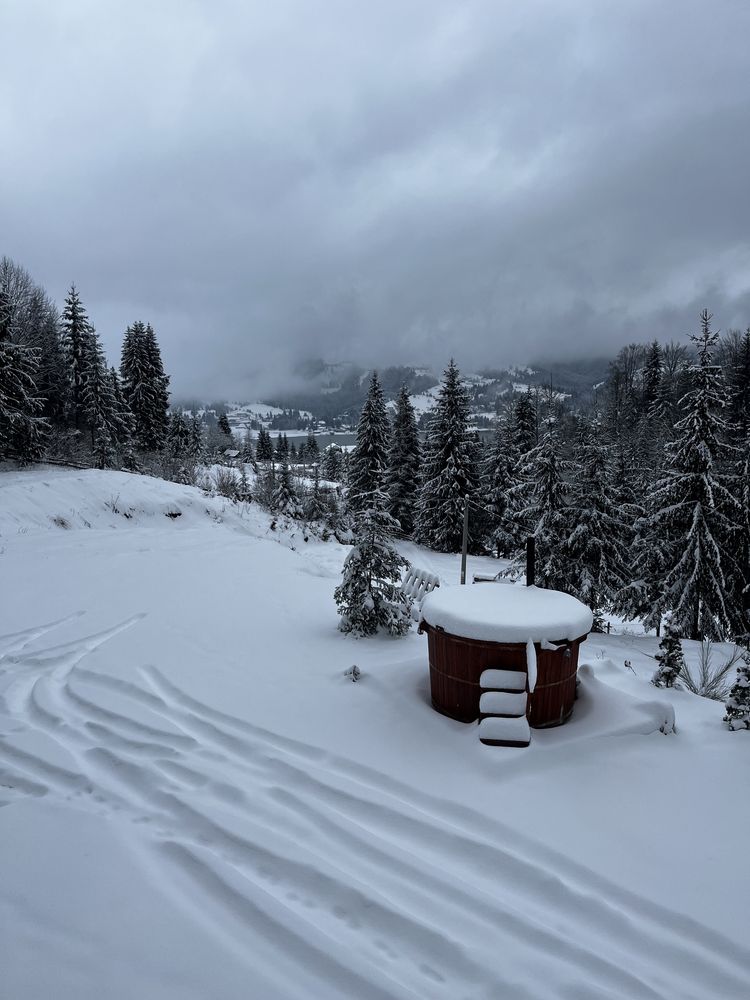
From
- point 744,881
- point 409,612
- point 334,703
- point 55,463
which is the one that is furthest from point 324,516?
point 744,881

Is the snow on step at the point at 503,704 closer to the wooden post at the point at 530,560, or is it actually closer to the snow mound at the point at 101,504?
the wooden post at the point at 530,560

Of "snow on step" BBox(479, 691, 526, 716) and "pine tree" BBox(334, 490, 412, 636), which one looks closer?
"snow on step" BBox(479, 691, 526, 716)

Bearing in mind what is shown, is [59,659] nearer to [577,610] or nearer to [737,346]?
[577,610]

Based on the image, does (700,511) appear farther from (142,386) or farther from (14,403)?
(142,386)

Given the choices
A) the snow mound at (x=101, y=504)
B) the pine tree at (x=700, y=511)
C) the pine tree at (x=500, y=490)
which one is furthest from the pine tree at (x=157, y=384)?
the pine tree at (x=700, y=511)

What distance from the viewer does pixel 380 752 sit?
4.14 meters

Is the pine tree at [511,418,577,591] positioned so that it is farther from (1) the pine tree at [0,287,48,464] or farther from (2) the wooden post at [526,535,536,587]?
(1) the pine tree at [0,287,48,464]

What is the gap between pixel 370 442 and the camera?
3262cm

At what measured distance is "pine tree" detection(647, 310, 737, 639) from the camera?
15727mm

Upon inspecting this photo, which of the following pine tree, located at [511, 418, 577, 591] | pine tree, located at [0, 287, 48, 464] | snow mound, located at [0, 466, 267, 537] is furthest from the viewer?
pine tree, located at [0, 287, 48, 464]

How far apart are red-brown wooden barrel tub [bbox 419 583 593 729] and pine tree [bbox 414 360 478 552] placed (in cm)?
2467

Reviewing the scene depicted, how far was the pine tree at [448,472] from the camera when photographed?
29422 millimetres

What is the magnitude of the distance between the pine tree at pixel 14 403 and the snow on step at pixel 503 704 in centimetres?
2192

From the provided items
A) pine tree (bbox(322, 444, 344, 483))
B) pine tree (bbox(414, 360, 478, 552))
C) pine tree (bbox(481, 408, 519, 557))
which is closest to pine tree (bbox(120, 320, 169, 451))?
pine tree (bbox(414, 360, 478, 552))
